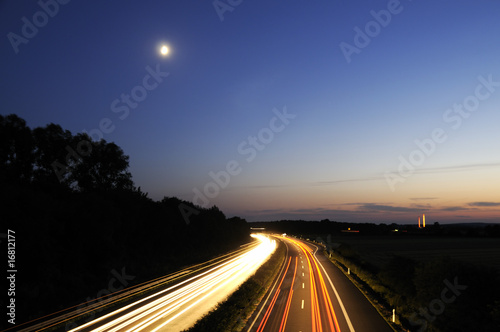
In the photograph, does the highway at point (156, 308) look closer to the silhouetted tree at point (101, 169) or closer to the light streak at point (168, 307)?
the light streak at point (168, 307)

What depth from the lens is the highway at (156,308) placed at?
2222 cm

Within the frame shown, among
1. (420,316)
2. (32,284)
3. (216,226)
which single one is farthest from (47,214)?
(216,226)

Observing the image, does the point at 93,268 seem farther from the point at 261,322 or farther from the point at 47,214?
the point at 261,322

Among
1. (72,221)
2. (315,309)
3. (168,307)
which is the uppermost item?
(72,221)

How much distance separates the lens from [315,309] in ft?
89.7

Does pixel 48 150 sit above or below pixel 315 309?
above

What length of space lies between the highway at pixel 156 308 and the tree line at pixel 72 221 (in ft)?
15.2

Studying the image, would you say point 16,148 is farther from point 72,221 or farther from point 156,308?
point 156,308

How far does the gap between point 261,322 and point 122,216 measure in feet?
142

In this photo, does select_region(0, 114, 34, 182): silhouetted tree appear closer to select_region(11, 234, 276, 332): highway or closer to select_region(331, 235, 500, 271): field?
select_region(11, 234, 276, 332): highway

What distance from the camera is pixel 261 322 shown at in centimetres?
2417

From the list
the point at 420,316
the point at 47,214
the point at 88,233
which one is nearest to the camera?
the point at 420,316

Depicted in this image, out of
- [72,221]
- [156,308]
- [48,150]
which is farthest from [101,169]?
[156,308]

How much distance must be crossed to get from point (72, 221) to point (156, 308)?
82.5ft
